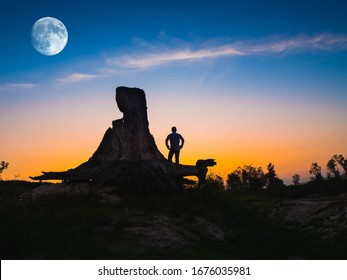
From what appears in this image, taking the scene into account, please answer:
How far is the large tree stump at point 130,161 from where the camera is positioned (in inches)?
526

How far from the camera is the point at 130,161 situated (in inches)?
544

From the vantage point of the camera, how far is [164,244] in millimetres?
7668

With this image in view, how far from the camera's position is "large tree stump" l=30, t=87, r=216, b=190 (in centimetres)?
1335

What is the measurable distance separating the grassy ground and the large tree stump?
3.53ft

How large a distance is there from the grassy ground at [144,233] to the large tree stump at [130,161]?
108 centimetres

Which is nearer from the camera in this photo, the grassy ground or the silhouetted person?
the grassy ground

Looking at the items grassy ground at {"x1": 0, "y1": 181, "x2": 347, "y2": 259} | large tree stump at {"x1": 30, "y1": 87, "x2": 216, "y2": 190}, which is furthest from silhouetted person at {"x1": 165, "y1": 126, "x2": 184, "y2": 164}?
grassy ground at {"x1": 0, "y1": 181, "x2": 347, "y2": 259}

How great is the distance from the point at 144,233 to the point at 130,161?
5744 mm

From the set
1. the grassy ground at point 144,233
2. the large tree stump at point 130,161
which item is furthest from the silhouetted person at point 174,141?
the grassy ground at point 144,233

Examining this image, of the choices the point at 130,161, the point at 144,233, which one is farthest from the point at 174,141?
the point at 144,233

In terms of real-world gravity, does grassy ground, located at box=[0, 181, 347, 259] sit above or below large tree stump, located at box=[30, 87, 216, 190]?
below

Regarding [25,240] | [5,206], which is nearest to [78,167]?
[5,206]

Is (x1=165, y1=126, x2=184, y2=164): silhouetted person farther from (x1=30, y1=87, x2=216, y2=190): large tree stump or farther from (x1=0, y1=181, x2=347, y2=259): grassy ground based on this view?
(x1=0, y1=181, x2=347, y2=259): grassy ground
